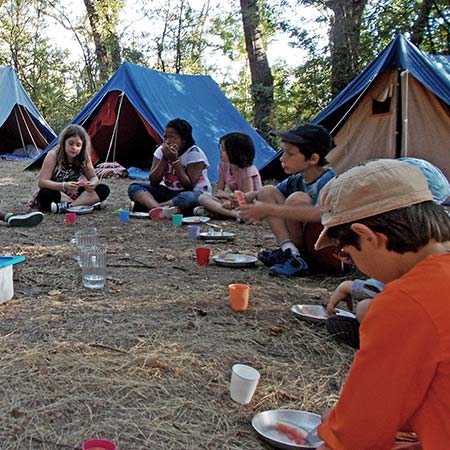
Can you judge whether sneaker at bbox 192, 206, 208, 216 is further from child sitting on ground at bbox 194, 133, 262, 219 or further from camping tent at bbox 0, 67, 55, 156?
camping tent at bbox 0, 67, 55, 156

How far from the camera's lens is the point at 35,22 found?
17.6 meters

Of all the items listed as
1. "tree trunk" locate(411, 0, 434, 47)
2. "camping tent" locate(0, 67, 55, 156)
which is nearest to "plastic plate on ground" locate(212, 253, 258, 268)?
"tree trunk" locate(411, 0, 434, 47)

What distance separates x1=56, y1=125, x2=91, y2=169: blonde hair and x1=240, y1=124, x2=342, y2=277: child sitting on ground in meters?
2.24

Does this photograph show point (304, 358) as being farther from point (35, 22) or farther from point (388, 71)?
point (35, 22)

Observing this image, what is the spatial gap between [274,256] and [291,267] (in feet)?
0.49

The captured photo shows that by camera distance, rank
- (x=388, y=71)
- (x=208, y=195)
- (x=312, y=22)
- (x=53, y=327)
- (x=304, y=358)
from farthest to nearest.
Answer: (x=312, y=22) < (x=388, y=71) < (x=208, y=195) < (x=53, y=327) < (x=304, y=358)

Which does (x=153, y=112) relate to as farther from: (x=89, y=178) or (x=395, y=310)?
(x=395, y=310)

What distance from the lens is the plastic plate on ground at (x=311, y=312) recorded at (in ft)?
7.29

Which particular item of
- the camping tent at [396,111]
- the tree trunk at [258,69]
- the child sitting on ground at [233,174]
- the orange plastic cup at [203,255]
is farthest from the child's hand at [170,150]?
the tree trunk at [258,69]

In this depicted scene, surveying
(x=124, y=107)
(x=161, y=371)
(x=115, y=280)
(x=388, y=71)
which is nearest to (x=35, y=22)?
(x=124, y=107)

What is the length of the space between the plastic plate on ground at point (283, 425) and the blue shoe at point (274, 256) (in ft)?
5.02

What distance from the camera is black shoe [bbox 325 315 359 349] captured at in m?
1.97

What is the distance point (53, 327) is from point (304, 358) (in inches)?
39.6

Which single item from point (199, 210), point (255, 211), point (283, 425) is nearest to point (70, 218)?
point (199, 210)
